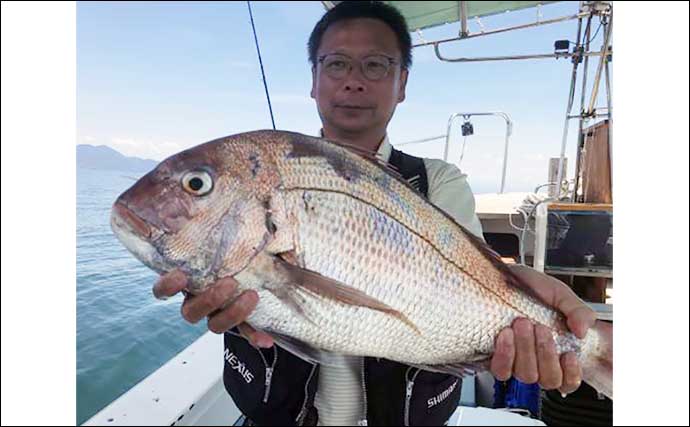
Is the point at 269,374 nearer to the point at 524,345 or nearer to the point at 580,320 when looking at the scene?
the point at 524,345

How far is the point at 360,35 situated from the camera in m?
1.29

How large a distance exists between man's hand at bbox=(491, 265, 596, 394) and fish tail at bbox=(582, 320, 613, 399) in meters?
0.02

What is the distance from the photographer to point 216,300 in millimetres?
764

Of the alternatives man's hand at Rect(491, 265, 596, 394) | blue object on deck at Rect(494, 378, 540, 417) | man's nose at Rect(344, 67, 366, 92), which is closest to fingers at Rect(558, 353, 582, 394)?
man's hand at Rect(491, 265, 596, 394)

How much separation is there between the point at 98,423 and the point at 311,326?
1367 mm

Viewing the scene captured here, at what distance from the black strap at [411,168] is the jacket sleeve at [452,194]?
0.9 inches

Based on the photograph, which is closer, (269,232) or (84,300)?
(269,232)

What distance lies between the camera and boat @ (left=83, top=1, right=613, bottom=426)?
6.16ft

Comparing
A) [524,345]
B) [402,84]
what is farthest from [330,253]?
[402,84]

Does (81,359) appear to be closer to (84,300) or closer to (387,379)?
(84,300)

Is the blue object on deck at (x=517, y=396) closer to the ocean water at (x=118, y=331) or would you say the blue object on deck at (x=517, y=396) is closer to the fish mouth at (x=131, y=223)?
the ocean water at (x=118, y=331)

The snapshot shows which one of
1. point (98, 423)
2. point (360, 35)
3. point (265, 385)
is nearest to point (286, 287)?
point (265, 385)

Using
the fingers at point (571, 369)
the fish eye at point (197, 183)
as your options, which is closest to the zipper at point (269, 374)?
the fish eye at point (197, 183)

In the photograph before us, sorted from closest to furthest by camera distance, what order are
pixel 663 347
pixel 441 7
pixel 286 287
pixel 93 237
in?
pixel 663 347 → pixel 286 287 → pixel 93 237 → pixel 441 7
